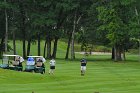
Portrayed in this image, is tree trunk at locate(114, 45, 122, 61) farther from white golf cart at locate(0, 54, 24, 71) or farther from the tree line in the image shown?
white golf cart at locate(0, 54, 24, 71)

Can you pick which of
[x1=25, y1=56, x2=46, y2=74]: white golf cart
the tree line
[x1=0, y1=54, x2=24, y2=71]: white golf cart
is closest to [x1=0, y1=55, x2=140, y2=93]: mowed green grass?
[x1=25, y1=56, x2=46, y2=74]: white golf cart

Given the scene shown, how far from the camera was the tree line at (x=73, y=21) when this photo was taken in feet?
276

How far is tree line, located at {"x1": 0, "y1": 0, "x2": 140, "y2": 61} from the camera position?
276ft

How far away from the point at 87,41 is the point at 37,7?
1208 cm

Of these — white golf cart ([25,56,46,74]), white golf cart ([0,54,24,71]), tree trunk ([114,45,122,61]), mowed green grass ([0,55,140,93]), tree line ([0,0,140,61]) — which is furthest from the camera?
tree trunk ([114,45,122,61])

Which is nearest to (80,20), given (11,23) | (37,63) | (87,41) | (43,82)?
(87,41)

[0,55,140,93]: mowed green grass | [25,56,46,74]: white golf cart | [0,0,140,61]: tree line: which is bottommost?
[0,55,140,93]: mowed green grass

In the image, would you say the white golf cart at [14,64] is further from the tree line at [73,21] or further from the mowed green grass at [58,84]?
the tree line at [73,21]

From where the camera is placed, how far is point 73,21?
94500 millimetres

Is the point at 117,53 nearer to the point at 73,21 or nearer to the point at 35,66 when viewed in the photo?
the point at 73,21

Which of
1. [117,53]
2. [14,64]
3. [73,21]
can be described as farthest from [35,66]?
[73,21]

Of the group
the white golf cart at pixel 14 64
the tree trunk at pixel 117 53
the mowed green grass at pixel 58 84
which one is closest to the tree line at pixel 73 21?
the tree trunk at pixel 117 53

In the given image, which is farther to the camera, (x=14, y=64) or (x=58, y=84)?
(x=14, y=64)

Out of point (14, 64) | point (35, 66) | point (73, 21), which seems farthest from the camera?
point (73, 21)
